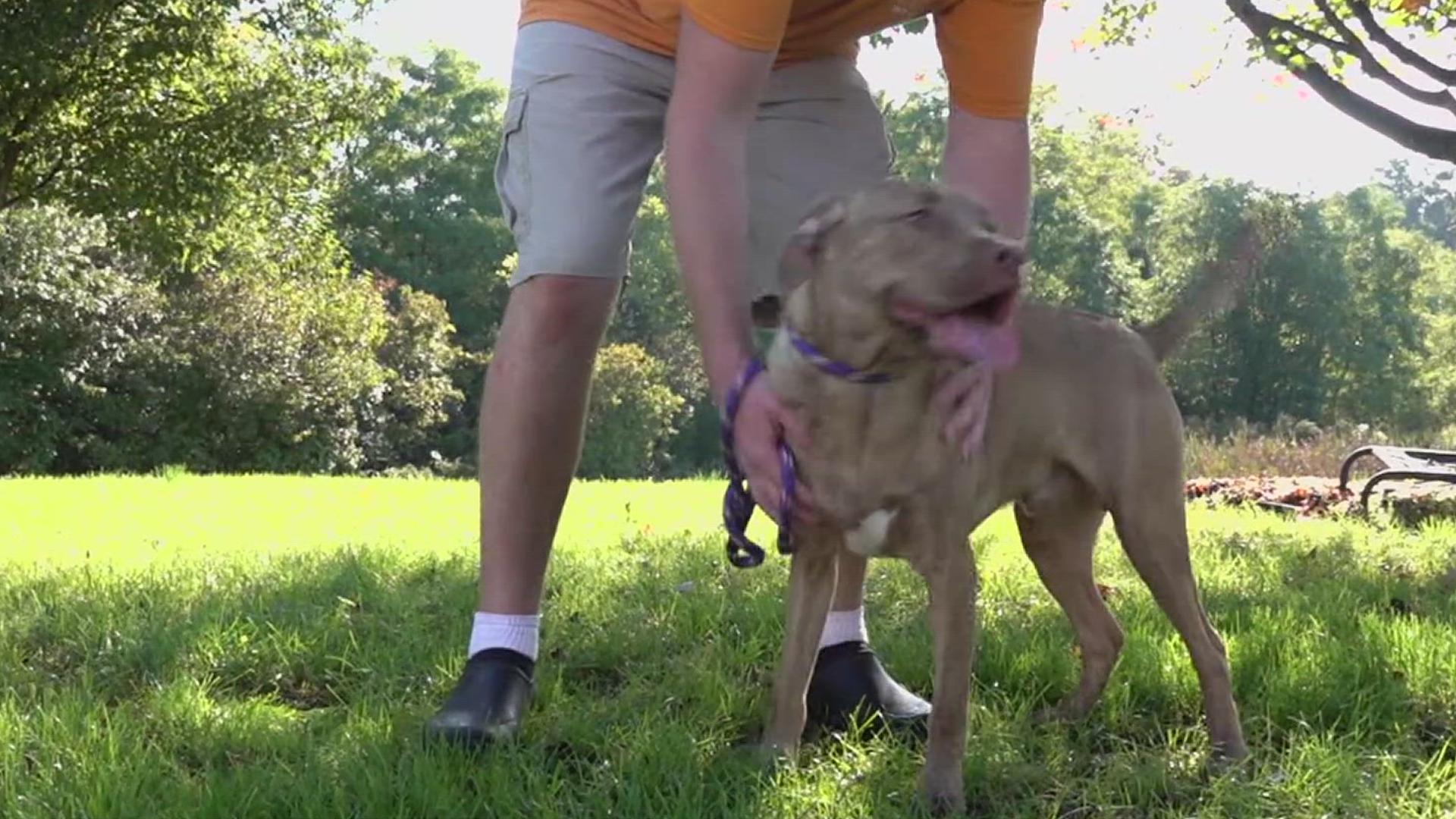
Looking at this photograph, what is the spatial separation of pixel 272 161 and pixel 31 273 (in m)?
6.67

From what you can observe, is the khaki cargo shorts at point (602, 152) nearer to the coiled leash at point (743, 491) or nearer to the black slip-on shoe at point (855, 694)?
the coiled leash at point (743, 491)

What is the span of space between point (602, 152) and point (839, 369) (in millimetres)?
875

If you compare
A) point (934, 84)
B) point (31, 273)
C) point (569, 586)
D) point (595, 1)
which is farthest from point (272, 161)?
point (934, 84)

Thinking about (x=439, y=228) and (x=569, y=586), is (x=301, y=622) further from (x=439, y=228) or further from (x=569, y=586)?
(x=439, y=228)

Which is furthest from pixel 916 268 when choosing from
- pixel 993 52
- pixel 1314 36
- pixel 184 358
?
pixel 184 358

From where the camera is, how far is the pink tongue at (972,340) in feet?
8.23

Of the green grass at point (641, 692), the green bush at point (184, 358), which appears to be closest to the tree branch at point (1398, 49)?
the green grass at point (641, 692)

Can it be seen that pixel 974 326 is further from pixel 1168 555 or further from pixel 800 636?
pixel 1168 555

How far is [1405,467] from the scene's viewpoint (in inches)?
392

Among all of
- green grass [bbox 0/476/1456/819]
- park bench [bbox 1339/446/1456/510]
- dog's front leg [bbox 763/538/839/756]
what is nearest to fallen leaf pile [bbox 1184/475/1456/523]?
park bench [bbox 1339/446/1456/510]

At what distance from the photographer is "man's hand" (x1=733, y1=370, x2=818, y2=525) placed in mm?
2676

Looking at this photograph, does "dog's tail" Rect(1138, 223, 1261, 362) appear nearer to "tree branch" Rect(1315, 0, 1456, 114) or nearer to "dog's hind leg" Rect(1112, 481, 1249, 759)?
"dog's hind leg" Rect(1112, 481, 1249, 759)

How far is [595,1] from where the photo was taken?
326 cm

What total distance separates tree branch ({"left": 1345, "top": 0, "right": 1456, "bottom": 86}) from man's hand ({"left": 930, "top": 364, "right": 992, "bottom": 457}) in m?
7.68
